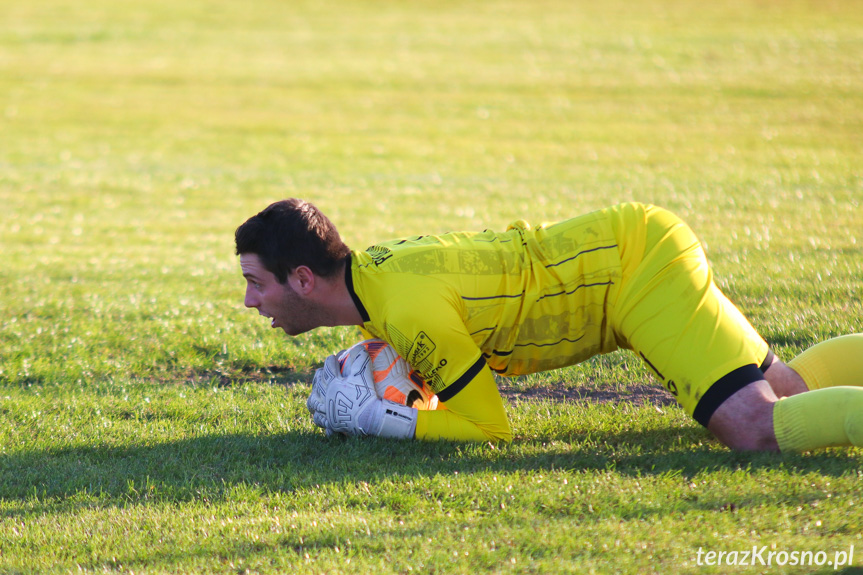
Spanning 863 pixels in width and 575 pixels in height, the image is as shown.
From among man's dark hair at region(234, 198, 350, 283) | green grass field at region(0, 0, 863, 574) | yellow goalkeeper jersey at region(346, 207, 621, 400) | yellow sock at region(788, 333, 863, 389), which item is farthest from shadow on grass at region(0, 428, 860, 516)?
man's dark hair at region(234, 198, 350, 283)

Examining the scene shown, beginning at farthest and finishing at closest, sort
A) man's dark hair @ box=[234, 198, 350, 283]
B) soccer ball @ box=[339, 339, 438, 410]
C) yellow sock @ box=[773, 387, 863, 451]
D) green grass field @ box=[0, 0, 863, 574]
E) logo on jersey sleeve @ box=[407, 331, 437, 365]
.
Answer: soccer ball @ box=[339, 339, 438, 410] < man's dark hair @ box=[234, 198, 350, 283] < logo on jersey sleeve @ box=[407, 331, 437, 365] < yellow sock @ box=[773, 387, 863, 451] < green grass field @ box=[0, 0, 863, 574]

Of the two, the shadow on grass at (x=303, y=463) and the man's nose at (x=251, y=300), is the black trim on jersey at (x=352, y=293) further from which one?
the shadow on grass at (x=303, y=463)

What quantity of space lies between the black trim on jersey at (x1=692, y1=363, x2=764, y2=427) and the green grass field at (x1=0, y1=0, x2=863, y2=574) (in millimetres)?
319

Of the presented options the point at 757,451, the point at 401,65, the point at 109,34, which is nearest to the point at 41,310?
the point at 757,451

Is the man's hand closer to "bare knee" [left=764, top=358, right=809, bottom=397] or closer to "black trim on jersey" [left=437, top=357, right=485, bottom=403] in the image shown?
"black trim on jersey" [left=437, top=357, right=485, bottom=403]

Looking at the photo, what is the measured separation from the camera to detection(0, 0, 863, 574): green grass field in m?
4.08

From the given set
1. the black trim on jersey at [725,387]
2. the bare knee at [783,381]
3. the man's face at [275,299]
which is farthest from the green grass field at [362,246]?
the man's face at [275,299]

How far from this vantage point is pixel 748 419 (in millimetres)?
4555

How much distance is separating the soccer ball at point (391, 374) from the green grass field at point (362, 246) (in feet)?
1.09

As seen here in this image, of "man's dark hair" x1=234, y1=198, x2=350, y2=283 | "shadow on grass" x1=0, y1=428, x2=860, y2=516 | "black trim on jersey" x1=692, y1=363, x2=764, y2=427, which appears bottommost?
"shadow on grass" x1=0, y1=428, x2=860, y2=516

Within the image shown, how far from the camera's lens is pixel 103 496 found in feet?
15.1

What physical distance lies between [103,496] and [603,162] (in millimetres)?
14250

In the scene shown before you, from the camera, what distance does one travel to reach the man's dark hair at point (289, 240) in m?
4.81

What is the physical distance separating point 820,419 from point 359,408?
8.02 ft
